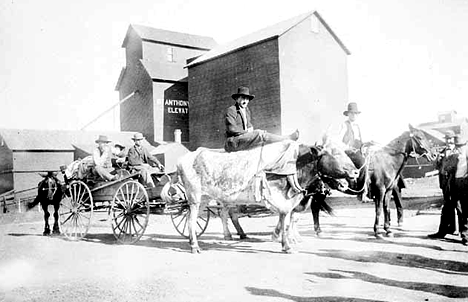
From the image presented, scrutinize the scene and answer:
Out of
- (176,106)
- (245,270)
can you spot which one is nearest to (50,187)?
(245,270)

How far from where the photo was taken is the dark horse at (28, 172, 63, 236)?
11969 millimetres

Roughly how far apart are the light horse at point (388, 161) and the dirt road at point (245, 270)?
89 centimetres

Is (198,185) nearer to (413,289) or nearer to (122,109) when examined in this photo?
(413,289)

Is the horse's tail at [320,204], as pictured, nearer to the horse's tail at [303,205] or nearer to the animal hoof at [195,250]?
the horse's tail at [303,205]

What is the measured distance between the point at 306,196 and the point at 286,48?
19459 mm

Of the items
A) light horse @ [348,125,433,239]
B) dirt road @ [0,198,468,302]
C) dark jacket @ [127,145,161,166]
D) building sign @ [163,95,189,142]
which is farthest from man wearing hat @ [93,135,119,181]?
building sign @ [163,95,189,142]

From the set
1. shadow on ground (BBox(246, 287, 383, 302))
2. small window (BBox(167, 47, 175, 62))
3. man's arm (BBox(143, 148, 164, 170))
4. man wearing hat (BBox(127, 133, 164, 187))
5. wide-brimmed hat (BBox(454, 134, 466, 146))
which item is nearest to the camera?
shadow on ground (BBox(246, 287, 383, 302))

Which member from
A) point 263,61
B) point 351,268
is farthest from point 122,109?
point 351,268

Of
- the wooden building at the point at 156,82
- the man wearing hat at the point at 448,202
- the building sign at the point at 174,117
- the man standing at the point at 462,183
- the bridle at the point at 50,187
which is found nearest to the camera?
the man standing at the point at 462,183

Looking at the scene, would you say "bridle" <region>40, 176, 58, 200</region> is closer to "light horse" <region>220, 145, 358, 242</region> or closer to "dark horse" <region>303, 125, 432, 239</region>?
"light horse" <region>220, 145, 358, 242</region>

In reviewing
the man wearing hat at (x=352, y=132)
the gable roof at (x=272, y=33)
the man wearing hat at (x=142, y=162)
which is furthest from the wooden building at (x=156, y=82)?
the man wearing hat at (x=352, y=132)

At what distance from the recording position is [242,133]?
817 centimetres

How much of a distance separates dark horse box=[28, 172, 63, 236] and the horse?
5.36m

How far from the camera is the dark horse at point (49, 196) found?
12.0 meters
